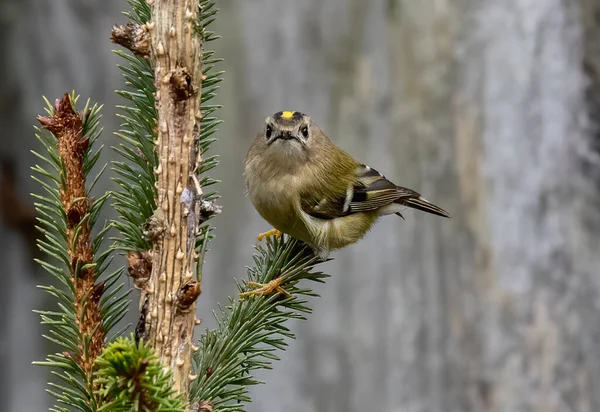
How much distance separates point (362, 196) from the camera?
1423 mm

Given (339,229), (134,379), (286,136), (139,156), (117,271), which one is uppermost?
(286,136)

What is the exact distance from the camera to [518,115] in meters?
1.61

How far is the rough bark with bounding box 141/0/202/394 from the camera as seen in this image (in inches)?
23.6

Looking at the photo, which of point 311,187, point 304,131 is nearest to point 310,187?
point 311,187

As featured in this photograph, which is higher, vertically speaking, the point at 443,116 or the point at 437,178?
the point at 443,116

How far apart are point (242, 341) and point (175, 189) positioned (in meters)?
0.19

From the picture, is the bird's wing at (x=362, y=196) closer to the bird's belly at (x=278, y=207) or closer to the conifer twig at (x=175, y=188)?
the bird's belly at (x=278, y=207)

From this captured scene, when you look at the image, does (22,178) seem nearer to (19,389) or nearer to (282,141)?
(19,389)

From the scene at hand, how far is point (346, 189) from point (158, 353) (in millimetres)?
857

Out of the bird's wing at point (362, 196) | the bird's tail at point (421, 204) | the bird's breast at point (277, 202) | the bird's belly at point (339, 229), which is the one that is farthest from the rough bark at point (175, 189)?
the bird's tail at point (421, 204)

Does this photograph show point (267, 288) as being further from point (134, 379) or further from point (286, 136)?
point (286, 136)

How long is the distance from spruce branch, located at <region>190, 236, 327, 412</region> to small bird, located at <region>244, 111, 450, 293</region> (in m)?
0.23

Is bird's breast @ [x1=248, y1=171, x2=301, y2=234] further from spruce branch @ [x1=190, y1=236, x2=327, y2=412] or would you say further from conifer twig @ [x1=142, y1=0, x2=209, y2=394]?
conifer twig @ [x1=142, y1=0, x2=209, y2=394]

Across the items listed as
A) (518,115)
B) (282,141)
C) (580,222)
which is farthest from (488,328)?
(282,141)
